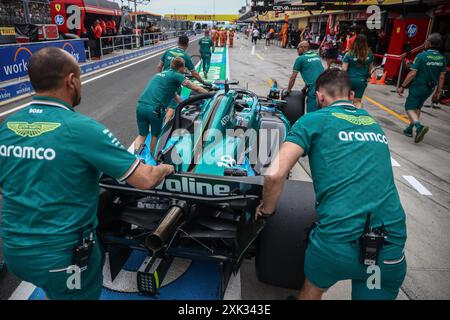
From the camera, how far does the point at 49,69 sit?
175 centimetres

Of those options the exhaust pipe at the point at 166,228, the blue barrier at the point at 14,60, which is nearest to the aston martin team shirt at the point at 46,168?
the exhaust pipe at the point at 166,228

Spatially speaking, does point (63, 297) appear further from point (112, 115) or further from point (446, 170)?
point (112, 115)

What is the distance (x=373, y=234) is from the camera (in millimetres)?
1841

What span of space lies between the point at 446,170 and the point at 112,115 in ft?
22.4

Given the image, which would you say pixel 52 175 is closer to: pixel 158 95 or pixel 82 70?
pixel 158 95

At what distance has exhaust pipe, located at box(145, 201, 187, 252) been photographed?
6.86ft

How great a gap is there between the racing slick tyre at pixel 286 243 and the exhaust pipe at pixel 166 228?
681 mm

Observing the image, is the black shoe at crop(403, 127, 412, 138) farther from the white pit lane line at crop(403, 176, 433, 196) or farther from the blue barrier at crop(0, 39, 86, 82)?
the blue barrier at crop(0, 39, 86, 82)

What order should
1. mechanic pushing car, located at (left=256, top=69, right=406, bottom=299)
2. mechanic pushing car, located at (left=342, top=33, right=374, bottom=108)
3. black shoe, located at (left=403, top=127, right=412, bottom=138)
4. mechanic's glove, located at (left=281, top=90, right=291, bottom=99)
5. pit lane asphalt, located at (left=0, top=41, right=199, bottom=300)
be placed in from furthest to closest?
black shoe, located at (left=403, top=127, right=412, bottom=138) < mechanic pushing car, located at (left=342, top=33, right=374, bottom=108) < mechanic's glove, located at (left=281, top=90, right=291, bottom=99) < pit lane asphalt, located at (left=0, top=41, right=199, bottom=300) < mechanic pushing car, located at (left=256, top=69, right=406, bottom=299)

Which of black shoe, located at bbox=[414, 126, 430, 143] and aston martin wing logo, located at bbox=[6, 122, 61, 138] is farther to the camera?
black shoe, located at bbox=[414, 126, 430, 143]

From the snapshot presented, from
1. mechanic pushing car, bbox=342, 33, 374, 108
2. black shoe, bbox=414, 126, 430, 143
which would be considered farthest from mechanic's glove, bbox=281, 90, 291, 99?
black shoe, bbox=414, 126, 430, 143

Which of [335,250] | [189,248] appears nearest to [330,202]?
[335,250]

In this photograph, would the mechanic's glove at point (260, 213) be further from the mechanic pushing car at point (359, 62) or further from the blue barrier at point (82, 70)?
the blue barrier at point (82, 70)

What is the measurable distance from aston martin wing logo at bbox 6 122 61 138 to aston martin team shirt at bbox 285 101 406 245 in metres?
1.33
